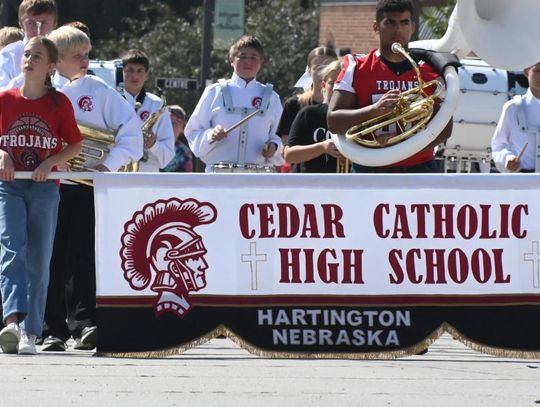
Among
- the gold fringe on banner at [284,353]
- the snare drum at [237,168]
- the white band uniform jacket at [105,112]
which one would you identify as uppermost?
the white band uniform jacket at [105,112]

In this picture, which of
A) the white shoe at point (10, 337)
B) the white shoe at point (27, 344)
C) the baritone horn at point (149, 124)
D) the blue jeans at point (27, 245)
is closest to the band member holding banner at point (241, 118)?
the baritone horn at point (149, 124)

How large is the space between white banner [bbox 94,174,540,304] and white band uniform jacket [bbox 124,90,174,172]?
3729 millimetres

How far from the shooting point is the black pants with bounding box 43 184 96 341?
9.84 meters

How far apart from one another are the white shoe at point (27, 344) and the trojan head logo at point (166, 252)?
75cm

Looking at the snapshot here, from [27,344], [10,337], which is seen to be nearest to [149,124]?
[27,344]

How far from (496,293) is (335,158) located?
98.7 inches

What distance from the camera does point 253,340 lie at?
8.84 meters

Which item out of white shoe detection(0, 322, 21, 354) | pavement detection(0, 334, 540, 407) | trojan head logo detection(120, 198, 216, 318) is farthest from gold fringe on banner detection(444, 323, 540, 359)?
white shoe detection(0, 322, 21, 354)

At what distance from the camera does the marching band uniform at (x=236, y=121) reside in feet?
38.5

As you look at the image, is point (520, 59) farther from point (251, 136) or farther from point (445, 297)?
point (251, 136)

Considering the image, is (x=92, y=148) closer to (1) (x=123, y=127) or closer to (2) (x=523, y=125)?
(1) (x=123, y=127)

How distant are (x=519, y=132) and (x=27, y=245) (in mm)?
4270

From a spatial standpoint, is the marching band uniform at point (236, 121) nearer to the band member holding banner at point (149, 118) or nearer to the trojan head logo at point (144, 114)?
the band member holding banner at point (149, 118)

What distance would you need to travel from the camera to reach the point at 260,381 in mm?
8039
